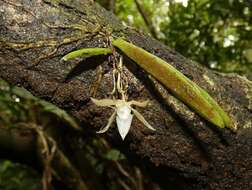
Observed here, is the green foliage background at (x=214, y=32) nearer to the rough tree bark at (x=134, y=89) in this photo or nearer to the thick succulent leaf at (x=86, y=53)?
the rough tree bark at (x=134, y=89)

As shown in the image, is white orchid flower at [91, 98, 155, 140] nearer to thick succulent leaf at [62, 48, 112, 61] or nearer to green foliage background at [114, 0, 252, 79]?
thick succulent leaf at [62, 48, 112, 61]

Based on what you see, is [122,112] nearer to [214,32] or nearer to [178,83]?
[178,83]

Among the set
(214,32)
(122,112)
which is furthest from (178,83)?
(214,32)

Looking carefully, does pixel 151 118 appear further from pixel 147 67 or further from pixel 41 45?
pixel 41 45

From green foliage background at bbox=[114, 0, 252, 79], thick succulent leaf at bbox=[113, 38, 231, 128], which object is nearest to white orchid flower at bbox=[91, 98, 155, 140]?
thick succulent leaf at bbox=[113, 38, 231, 128]

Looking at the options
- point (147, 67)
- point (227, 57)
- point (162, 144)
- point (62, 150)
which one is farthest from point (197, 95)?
point (62, 150)

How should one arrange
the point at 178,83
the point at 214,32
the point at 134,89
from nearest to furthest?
the point at 178,83, the point at 134,89, the point at 214,32
